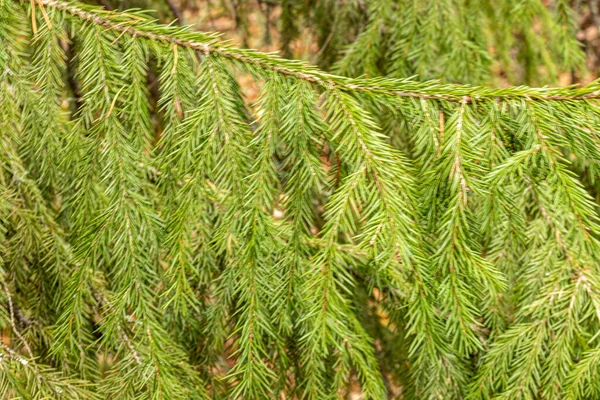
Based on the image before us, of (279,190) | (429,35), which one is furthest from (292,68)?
(429,35)

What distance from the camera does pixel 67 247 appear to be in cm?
125

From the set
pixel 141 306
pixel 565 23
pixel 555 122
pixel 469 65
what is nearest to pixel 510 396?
pixel 555 122

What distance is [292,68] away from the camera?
39.4 inches

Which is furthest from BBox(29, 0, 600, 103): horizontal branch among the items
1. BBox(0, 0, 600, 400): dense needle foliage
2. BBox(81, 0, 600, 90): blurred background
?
BBox(81, 0, 600, 90): blurred background

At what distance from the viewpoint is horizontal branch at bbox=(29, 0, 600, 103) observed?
3.18 ft

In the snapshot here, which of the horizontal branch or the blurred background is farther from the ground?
the horizontal branch

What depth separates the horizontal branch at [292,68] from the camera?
969 millimetres

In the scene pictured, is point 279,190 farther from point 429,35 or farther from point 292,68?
point 429,35

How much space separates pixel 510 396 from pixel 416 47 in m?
0.94

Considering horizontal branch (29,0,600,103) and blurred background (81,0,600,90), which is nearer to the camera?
horizontal branch (29,0,600,103)

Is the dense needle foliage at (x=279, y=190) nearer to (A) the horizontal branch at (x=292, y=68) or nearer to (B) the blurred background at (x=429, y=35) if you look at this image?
(A) the horizontal branch at (x=292, y=68)

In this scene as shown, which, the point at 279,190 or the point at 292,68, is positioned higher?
the point at 292,68

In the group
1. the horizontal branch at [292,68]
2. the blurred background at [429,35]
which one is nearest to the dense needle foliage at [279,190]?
the horizontal branch at [292,68]

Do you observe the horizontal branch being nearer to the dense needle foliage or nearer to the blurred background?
the dense needle foliage
